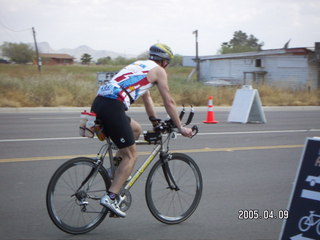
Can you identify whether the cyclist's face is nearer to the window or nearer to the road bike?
the road bike

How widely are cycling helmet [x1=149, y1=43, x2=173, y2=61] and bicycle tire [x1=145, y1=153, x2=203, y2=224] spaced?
1084mm

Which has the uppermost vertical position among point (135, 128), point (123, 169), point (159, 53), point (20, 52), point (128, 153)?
point (20, 52)

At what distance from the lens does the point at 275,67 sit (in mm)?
41625

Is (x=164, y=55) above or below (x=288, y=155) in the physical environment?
above

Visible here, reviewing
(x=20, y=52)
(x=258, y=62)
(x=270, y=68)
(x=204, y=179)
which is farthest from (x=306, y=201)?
(x=20, y=52)

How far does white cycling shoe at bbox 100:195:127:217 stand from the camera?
14.8 feet

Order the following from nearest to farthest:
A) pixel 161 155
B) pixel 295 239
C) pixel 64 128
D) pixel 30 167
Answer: pixel 295 239 < pixel 161 155 < pixel 30 167 < pixel 64 128

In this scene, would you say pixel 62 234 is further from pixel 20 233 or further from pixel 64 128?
pixel 64 128

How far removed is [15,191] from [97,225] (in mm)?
1977

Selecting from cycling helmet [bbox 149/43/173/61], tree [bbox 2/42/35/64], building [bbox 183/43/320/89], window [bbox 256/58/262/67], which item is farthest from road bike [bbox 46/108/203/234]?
tree [bbox 2/42/35/64]

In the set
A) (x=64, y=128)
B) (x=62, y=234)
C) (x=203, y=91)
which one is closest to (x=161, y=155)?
(x=62, y=234)

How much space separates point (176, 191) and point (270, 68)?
3886 cm

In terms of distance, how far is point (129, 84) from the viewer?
14.9 feet

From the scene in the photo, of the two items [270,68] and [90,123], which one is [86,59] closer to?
[270,68]
